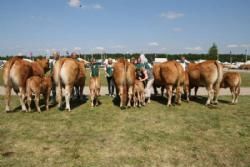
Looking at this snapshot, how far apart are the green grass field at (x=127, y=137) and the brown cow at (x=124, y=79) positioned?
2.00 feet

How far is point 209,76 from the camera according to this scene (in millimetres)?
10812

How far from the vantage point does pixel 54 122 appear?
8250 millimetres

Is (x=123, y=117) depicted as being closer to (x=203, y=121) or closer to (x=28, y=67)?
(x=203, y=121)

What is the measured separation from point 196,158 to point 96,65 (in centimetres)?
660

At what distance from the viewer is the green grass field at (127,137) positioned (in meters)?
5.52

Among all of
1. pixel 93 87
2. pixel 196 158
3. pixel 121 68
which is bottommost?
pixel 196 158

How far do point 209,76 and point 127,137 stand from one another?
5430 mm

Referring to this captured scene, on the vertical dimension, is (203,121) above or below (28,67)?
below

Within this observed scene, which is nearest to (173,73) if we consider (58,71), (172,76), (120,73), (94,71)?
(172,76)

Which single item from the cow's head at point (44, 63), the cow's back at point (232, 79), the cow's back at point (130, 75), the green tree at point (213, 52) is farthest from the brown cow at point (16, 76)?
the green tree at point (213, 52)

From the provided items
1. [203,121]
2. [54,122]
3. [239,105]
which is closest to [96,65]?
[54,122]

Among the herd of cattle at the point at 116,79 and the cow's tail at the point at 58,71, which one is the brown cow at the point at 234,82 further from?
the cow's tail at the point at 58,71

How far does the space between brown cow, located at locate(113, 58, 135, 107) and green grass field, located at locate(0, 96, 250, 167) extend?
24.0 inches

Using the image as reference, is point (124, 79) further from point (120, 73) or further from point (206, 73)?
point (206, 73)
